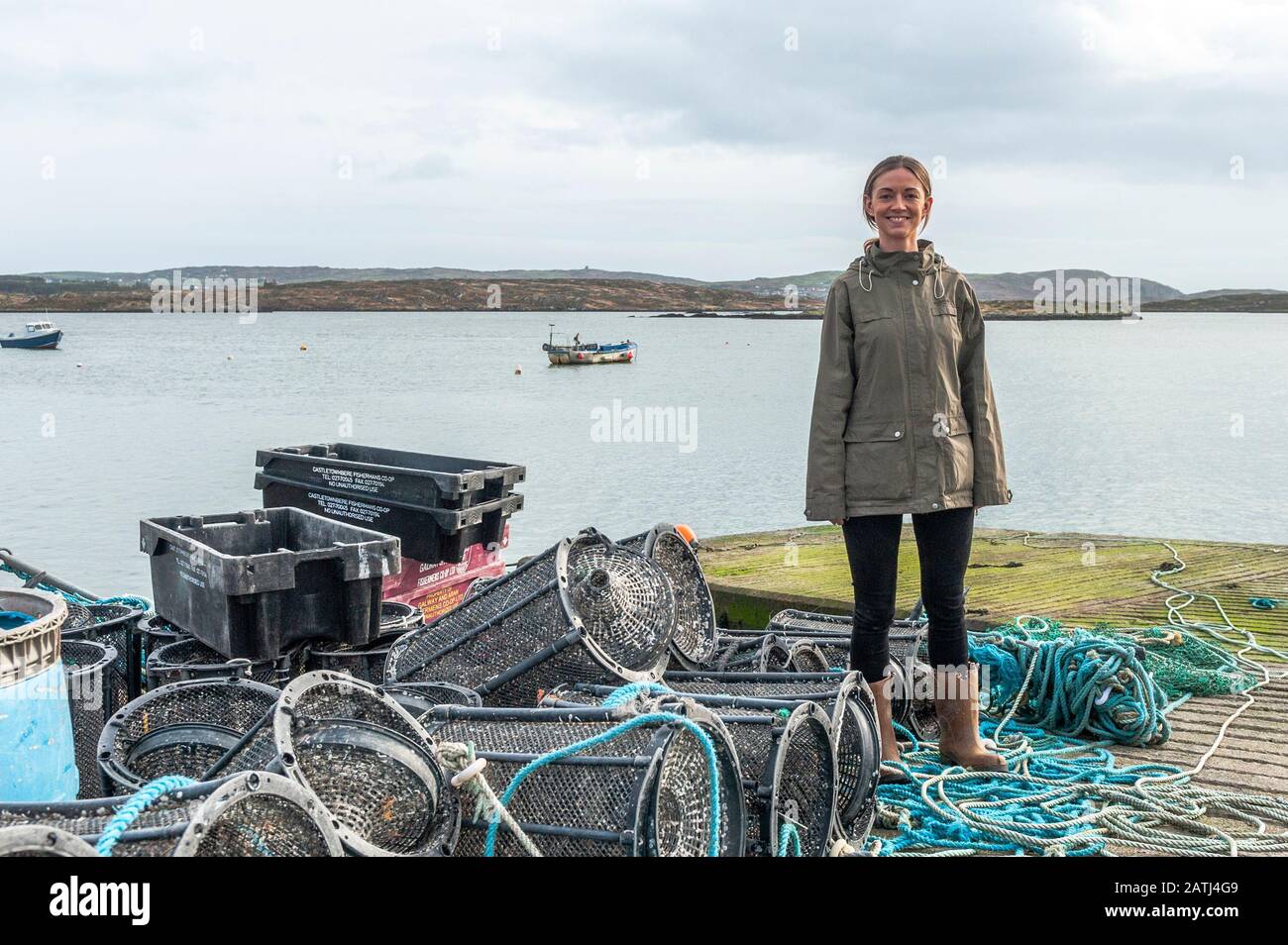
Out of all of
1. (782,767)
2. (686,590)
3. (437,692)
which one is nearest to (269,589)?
(437,692)

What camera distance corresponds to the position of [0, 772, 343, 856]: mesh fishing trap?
91.8 inches

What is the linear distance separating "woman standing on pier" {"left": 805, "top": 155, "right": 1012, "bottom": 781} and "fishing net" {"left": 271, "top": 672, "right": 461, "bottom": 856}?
1.51 m

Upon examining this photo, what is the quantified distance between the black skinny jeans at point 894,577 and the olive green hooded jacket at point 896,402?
0.30 ft

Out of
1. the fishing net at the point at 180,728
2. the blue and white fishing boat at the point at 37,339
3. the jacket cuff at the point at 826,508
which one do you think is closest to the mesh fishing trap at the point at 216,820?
the fishing net at the point at 180,728

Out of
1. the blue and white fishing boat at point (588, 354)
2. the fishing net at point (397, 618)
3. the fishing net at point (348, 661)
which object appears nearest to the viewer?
the fishing net at point (348, 661)

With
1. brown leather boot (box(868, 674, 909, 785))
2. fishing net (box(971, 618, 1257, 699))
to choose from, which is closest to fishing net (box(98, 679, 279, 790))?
brown leather boot (box(868, 674, 909, 785))

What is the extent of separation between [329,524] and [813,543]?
5.42 m

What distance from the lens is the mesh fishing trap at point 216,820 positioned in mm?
2332

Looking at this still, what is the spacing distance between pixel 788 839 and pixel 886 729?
3.11 ft

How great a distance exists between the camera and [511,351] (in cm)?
8638

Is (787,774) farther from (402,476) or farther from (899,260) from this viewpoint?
(402,476)

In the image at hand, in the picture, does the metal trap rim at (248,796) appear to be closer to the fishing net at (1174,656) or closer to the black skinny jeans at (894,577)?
the black skinny jeans at (894,577)

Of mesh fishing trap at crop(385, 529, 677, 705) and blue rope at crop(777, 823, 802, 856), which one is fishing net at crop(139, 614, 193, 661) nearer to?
mesh fishing trap at crop(385, 529, 677, 705)

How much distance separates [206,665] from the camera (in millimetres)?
4836
